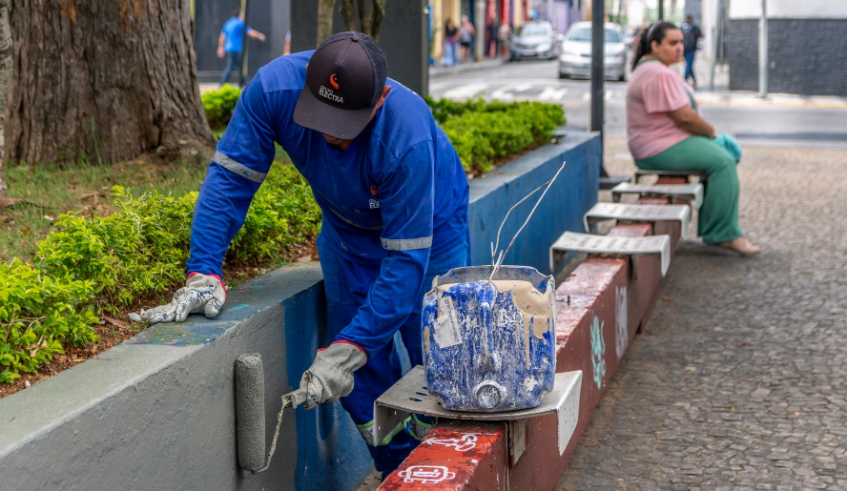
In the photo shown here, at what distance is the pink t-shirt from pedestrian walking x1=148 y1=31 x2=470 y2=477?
14.6 ft

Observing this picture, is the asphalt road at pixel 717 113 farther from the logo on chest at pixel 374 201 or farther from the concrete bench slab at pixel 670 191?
the logo on chest at pixel 374 201

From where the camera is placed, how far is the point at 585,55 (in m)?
27.9

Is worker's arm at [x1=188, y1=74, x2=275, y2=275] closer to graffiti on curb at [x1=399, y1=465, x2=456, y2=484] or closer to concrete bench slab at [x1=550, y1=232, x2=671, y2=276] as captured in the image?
graffiti on curb at [x1=399, y1=465, x2=456, y2=484]

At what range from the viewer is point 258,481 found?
10.3 feet

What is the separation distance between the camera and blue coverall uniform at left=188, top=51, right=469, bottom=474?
2.99 metres

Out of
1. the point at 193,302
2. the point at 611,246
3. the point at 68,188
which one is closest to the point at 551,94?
the point at 611,246

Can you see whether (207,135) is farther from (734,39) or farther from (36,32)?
(734,39)

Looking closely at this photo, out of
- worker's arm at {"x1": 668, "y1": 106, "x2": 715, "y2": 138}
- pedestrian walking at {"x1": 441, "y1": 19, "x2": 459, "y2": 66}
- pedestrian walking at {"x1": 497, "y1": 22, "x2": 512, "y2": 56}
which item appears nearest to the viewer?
worker's arm at {"x1": 668, "y1": 106, "x2": 715, "y2": 138}

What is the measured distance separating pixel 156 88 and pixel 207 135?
1.44 feet

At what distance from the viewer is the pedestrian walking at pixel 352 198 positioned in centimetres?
290

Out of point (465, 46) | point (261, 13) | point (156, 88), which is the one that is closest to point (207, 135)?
point (156, 88)

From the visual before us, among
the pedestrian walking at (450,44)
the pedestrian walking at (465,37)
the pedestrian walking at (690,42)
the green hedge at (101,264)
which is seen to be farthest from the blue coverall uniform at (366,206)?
the pedestrian walking at (465,37)

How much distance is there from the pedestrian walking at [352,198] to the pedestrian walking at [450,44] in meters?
33.9

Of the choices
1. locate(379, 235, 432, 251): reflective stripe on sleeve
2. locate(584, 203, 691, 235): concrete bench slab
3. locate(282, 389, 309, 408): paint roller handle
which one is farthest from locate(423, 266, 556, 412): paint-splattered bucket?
locate(584, 203, 691, 235): concrete bench slab
